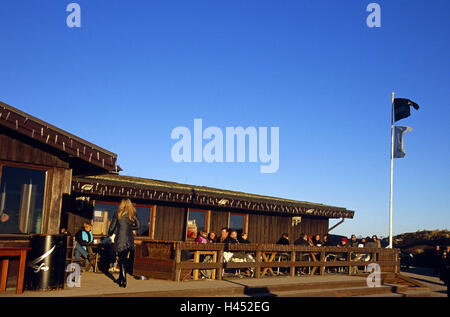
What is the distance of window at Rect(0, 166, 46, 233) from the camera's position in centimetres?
1004

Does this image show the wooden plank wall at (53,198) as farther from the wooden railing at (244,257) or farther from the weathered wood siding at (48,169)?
the wooden railing at (244,257)

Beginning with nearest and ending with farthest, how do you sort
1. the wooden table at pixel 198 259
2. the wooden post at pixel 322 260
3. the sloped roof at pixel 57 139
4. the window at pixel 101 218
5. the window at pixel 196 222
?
the sloped roof at pixel 57 139, the wooden table at pixel 198 259, the wooden post at pixel 322 260, the window at pixel 101 218, the window at pixel 196 222

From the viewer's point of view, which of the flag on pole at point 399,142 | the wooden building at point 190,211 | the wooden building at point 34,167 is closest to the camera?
the wooden building at point 34,167

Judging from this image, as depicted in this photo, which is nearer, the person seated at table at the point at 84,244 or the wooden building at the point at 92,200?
the wooden building at the point at 92,200

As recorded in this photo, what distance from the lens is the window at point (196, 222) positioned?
738 inches

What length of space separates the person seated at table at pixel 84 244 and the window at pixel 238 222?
257 inches

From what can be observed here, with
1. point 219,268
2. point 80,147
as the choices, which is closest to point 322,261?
point 219,268

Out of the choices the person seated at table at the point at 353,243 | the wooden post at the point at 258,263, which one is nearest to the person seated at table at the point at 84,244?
the wooden post at the point at 258,263

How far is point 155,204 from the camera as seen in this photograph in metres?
17.7

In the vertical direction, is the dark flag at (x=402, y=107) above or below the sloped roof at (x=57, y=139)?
above

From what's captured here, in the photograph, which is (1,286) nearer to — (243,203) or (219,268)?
(219,268)

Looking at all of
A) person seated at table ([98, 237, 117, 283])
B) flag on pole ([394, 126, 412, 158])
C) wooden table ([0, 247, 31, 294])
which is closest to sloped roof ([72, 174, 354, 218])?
person seated at table ([98, 237, 117, 283])
